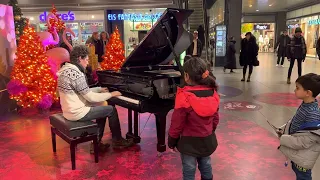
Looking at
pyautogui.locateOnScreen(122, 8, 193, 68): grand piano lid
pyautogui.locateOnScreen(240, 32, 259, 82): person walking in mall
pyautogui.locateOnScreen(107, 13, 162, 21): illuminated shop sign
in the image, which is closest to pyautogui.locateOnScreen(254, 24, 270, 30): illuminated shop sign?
pyautogui.locateOnScreen(107, 13, 162, 21): illuminated shop sign

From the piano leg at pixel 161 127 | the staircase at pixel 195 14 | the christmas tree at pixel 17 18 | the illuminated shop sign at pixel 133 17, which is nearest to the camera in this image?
the piano leg at pixel 161 127

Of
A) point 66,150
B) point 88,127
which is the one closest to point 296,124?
point 88,127

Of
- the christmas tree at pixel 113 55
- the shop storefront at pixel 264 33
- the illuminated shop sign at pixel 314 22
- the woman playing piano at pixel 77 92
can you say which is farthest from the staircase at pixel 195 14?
the shop storefront at pixel 264 33

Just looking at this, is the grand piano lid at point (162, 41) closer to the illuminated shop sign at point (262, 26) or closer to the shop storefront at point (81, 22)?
the shop storefront at point (81, 22)

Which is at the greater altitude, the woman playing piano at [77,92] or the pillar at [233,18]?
the pillar at [233,18]

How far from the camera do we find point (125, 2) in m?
12.6

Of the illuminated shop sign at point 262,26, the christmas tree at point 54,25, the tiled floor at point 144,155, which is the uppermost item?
the illuminated shop sign at point 262,26

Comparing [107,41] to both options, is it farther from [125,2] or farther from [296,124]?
[296,124]

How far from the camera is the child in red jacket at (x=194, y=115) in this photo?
2.07 m

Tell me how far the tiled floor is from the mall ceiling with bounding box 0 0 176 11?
8035 millimetres

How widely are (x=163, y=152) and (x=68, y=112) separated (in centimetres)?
124

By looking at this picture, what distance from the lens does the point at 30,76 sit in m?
5.58

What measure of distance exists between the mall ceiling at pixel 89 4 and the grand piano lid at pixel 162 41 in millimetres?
8713

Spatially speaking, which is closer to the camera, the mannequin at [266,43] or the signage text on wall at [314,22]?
the signage text on wall at [314,22]
